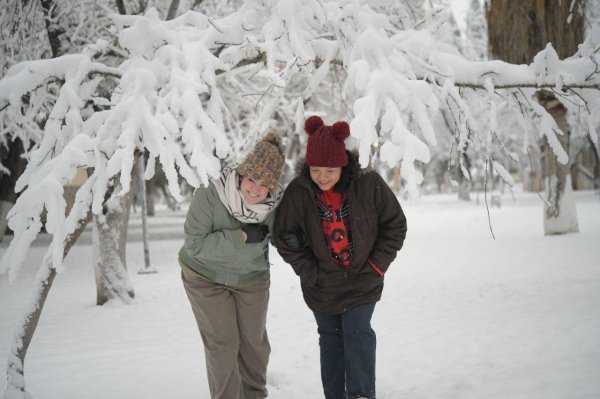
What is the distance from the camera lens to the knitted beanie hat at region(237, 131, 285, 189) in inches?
109

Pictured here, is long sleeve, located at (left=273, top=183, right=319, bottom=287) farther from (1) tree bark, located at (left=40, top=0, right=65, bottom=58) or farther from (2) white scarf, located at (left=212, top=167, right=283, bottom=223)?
(1) tree bark, located at (left=40, top=0, right=65, bottom=58)

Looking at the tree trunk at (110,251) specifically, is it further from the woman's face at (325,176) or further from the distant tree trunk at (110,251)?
the woman's face at (325,176)

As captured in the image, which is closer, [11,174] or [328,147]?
[328,147]

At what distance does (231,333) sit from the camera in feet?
9.69

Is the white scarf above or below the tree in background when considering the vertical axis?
below

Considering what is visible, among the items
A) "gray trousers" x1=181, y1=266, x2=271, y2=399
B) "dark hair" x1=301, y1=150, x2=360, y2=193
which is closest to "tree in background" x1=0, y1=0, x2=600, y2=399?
"dark hair" x1=301, y1=150, x2=360, y2=193

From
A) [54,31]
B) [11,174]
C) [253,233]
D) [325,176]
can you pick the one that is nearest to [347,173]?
[325,176]

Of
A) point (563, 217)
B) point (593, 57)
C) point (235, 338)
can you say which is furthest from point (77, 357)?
point (563, 217)

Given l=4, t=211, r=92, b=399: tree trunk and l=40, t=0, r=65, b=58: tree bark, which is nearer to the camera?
l=4, t=211, r=92, b=399: tree trunk

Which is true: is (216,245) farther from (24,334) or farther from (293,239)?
(24,334)

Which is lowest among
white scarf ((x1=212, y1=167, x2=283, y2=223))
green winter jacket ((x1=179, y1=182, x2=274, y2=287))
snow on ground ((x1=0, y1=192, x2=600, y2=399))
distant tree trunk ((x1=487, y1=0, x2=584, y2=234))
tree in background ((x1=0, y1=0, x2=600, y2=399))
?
snow on ground ((x1=0, y1=192, x2=600, y2=399))

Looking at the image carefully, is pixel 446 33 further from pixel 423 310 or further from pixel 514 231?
pixel 514 231

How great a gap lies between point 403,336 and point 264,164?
286 centimetres

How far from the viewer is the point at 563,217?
38.2 ft
